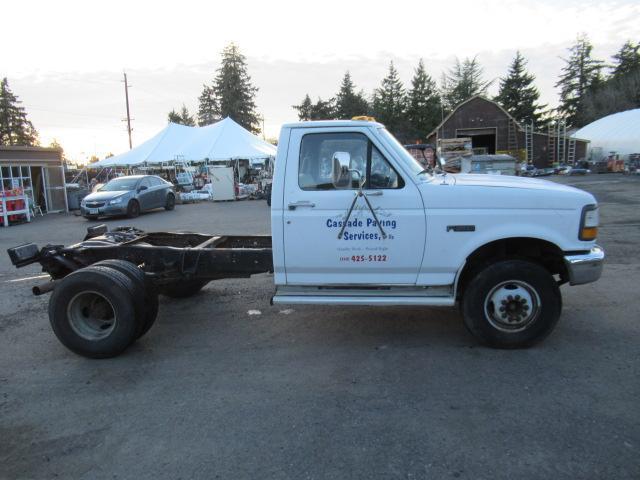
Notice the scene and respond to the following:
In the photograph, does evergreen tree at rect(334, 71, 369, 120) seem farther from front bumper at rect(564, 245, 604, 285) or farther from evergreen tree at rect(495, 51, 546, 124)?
front bumper at rect(564, 245, 604, 285)

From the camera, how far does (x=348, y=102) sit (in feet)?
238

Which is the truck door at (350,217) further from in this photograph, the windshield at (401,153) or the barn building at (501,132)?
the barn building at (501,132)

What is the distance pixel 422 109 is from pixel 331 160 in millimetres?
65996

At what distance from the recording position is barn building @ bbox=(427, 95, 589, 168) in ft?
159

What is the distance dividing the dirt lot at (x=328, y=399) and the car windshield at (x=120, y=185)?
1491cm

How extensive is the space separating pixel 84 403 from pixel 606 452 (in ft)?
12.6

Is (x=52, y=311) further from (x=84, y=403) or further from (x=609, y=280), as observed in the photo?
(x=609, y=280)

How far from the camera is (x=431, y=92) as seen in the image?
225 feet

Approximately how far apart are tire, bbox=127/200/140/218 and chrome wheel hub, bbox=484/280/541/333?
17.6 m

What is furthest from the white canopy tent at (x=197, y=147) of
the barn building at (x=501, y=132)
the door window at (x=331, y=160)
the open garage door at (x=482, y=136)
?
the open garage door at (x=482, y=136)

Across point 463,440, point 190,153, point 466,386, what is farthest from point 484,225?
point 190,153

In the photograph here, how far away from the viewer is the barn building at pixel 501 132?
4847 cm

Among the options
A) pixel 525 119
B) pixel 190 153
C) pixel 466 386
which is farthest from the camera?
pixel 525 119

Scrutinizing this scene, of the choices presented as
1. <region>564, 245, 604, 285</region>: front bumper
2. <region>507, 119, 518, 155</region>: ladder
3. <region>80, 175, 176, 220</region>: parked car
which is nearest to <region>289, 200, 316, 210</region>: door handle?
<region>564, 245, 604, 285</region>: front bumper
